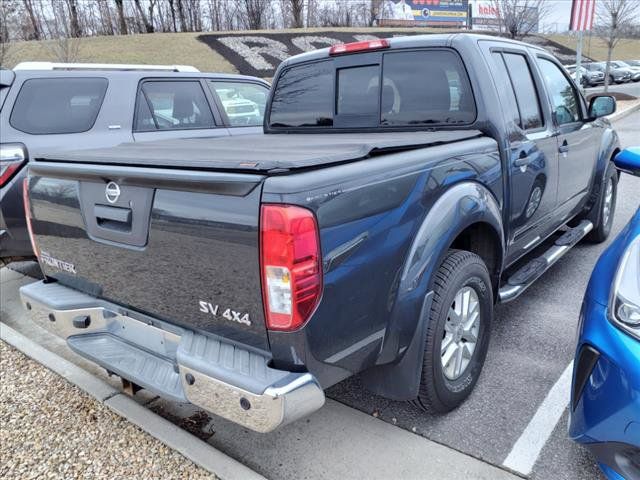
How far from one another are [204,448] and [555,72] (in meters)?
3.81

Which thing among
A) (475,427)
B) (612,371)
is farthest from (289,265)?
(475,427)

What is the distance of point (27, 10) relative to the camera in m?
28.5

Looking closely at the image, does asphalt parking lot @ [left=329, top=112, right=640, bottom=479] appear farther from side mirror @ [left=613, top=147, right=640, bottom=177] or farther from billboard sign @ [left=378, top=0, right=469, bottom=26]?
billboard sign @ [left=378, top=0, right=469, bottom=26]

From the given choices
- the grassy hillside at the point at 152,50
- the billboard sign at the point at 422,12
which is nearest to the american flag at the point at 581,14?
the grassy hillside at the point at 152,50

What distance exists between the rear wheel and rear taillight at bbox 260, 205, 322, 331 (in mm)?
4057

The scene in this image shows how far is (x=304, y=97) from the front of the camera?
12.7ft

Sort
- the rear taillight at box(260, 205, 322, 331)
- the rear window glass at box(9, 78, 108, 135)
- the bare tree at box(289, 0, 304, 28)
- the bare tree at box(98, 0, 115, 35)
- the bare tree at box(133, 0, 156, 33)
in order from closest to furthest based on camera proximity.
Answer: the rear taillight at box(260, 205, 322, 331), the rear window glass at box(9, 78, 108, 135), the bare tree at box(98, 0, 115, 35), the bare tree at box(133, 0, 156, 33), the bare tree at box(289, 0, 304, 28)

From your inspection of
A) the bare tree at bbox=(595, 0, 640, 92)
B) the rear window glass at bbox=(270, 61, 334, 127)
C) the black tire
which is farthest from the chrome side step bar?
the bare tree at bbox=(595, 0, 640, 92)

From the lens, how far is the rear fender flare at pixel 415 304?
221 cm

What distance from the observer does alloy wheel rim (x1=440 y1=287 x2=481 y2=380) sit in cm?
260

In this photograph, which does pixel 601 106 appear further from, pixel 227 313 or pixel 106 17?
pixel 106 17

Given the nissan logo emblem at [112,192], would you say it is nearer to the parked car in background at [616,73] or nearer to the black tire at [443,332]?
the black tire at [443,332]

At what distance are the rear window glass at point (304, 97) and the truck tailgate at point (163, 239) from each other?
1.84m

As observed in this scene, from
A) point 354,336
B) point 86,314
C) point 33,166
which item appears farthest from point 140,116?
point 354,336
